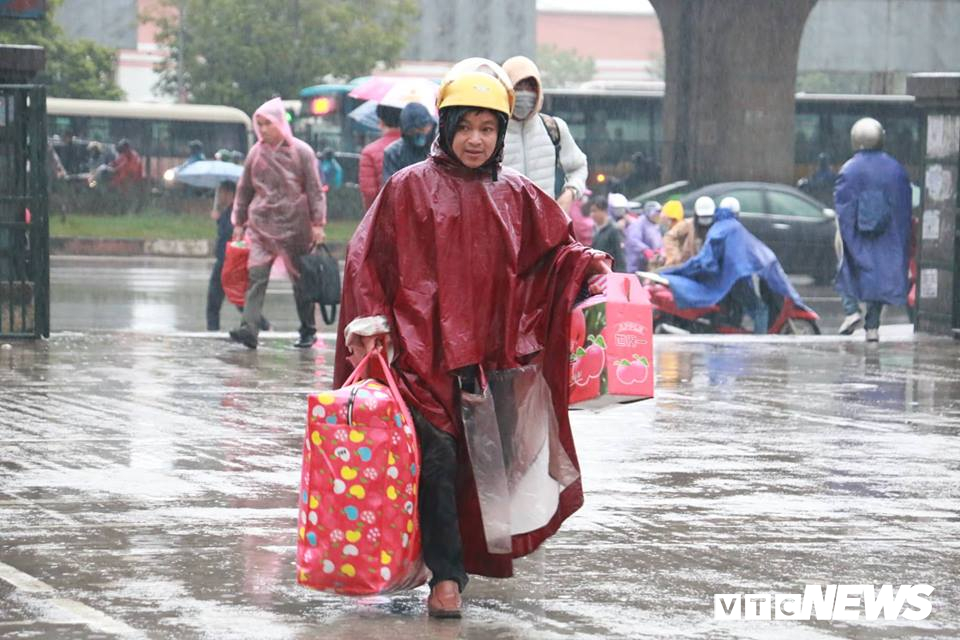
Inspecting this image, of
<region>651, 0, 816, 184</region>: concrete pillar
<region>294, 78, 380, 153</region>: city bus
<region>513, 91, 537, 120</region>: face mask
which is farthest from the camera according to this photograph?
<region>294, 78, 380, 153</region>: city bus

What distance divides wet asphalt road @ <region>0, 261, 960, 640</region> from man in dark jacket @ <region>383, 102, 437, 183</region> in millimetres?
1296

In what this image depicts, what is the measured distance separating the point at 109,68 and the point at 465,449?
141ft

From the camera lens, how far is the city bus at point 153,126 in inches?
1695

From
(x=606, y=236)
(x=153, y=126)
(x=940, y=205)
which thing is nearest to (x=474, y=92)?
(x=940, y=205)

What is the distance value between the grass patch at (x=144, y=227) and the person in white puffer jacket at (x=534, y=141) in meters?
24.7

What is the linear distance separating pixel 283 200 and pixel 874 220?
4.71 meters

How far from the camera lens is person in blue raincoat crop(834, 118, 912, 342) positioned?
16234mm

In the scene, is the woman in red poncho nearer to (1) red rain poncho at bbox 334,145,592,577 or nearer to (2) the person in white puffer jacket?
(1) red rain poncho at bbox 334,145,592,577

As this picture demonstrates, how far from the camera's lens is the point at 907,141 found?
1592 inches

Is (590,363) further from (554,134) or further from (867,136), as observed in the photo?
(867,136)

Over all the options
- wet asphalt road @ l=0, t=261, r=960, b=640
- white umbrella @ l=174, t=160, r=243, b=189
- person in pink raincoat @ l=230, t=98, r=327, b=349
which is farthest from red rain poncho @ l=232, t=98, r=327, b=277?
white umbrella @ l=174, t=160, r=243, b=189

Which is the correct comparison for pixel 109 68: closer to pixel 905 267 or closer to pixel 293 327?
pixel 293 327

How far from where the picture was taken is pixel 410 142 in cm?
1191

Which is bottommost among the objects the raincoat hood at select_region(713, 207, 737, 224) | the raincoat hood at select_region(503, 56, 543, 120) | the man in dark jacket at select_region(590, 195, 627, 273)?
the man in dark jacket at select_region(590, 195, 627, 273)
